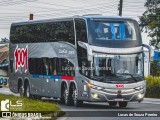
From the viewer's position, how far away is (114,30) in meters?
26.3

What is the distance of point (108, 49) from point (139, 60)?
143cm

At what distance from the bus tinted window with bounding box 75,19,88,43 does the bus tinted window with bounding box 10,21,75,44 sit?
1.59ft

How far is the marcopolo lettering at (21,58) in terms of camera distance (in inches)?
1306

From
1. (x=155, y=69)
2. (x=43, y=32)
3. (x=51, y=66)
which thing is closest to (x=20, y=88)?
(x=43, y=32)

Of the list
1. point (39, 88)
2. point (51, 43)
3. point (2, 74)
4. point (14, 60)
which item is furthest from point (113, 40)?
point (2, 74)

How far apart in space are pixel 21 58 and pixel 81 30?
8138 mm

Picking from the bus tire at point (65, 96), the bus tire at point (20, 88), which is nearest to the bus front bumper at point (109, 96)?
the bus tire at point (65, 96)

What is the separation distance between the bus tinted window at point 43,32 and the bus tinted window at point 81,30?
0.49 metres

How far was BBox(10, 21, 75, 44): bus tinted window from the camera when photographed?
92.2ft

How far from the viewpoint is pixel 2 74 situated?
173ft

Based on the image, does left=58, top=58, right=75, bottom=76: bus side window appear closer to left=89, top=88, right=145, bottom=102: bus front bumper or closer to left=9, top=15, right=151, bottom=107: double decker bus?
left=9, top=15, right=151, bottom=107: double decker bus

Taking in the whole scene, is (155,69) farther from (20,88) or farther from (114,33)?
(114,33)

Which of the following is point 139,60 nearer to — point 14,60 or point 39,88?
point 39,88

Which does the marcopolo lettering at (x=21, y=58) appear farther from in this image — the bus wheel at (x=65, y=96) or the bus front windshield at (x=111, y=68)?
the bus front windshield at (x=111, y=68)
